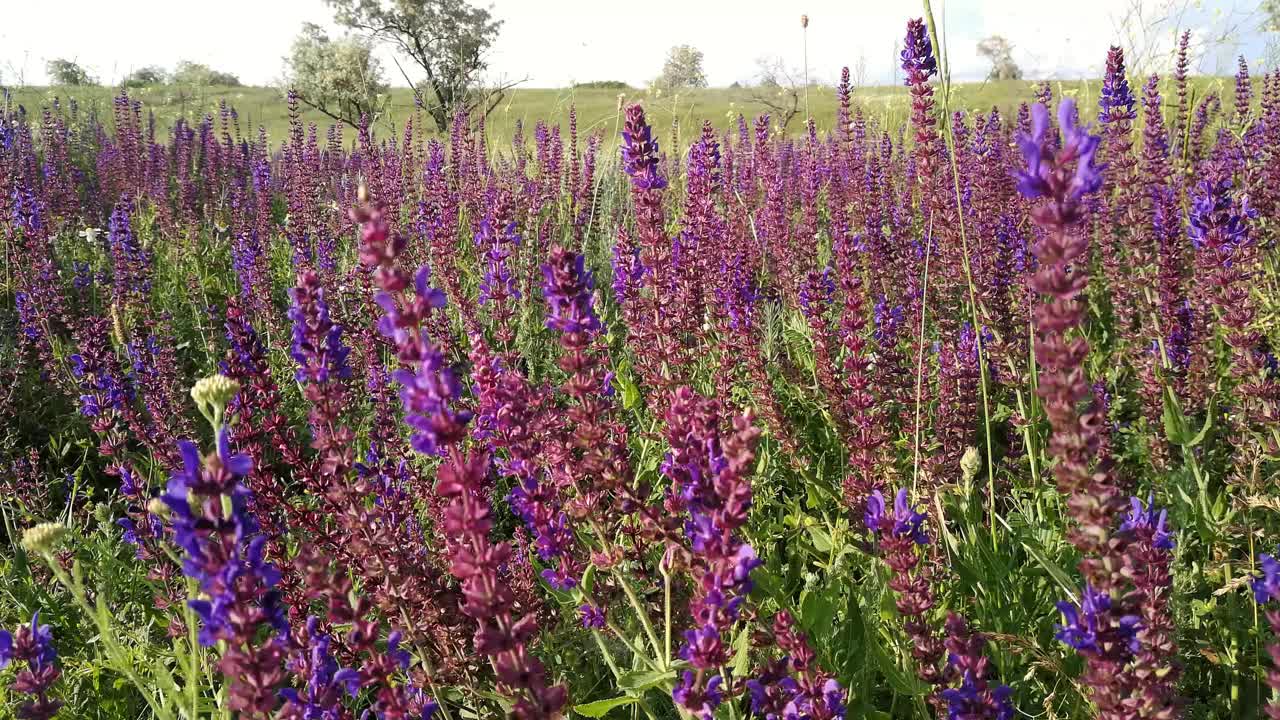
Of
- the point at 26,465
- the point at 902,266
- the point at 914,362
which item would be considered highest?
the point at 902,266

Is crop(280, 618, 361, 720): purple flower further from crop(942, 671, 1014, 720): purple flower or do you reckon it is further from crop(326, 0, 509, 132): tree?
crop(326, 0, 509, 132): tree

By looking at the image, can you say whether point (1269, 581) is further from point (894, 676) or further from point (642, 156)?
point (642, 156)

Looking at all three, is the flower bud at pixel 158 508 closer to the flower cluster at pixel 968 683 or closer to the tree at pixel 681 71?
the flower cluster at pixel 968 683

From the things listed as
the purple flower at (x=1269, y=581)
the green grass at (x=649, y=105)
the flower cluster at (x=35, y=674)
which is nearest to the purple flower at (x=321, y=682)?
the flower cluster at (x=35, y=674)

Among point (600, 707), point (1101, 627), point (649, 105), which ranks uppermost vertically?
point (649, 105)

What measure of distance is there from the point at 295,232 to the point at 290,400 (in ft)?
5.52

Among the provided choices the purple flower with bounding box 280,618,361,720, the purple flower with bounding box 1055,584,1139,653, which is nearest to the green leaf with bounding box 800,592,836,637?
the purple flower with bounding box 1055,584,1139,653

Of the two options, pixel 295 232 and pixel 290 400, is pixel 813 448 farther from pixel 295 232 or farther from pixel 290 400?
pixel 295 232

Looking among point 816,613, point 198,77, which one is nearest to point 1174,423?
point 816,613

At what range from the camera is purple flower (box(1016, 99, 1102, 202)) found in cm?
110

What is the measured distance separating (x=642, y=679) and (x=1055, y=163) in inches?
47.6

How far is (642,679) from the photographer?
167cm

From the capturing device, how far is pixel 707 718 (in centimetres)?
145

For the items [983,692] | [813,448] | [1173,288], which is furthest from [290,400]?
[1173,288]
